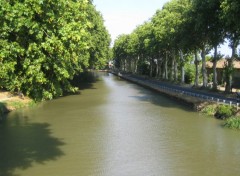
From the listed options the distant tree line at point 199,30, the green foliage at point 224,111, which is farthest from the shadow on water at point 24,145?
the distant tree line at point 199,30

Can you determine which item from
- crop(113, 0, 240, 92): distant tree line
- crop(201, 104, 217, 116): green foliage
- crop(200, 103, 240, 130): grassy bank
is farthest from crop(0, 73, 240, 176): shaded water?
crop(113, 0, 240, 92): distant tree line

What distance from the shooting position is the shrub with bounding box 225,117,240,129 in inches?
1211

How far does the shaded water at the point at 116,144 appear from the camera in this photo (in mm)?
20828

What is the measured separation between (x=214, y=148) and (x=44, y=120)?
17672mm

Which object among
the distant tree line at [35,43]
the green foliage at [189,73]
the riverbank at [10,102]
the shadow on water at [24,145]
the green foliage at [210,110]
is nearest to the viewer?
the distant tree line at [35,43]

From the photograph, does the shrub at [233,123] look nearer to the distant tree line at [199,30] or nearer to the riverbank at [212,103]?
the riverbank at [212,103]

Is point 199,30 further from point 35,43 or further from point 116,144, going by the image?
point 35,43

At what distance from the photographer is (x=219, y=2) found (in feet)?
128

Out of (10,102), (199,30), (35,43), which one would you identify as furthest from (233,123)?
Answer: (10,102)

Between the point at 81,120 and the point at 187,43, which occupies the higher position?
the point at 187,43

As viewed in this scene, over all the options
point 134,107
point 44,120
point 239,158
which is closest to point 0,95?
point 44,120

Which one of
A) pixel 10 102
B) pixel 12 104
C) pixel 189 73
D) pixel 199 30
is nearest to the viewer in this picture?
pixel 12 104

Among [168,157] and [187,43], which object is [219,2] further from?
[168,157]

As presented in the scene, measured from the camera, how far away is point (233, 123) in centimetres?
3105
